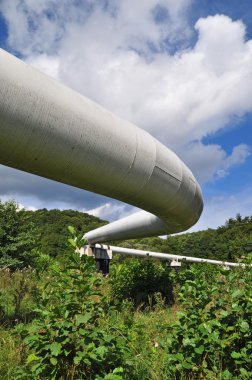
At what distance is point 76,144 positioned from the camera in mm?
4312

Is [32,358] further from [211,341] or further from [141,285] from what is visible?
[141,285]

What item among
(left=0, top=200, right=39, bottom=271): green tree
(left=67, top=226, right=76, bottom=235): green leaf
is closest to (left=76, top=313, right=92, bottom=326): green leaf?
(left=67, top=226, right=76, bottom=235): green leaf

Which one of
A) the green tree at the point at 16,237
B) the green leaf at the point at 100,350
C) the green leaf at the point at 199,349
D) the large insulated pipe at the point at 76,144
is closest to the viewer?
the green leaf at the point at 100,350

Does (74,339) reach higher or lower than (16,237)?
lower

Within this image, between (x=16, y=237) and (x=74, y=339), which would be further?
(x=16, y=237)

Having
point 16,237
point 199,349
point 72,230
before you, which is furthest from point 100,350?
point 16,237

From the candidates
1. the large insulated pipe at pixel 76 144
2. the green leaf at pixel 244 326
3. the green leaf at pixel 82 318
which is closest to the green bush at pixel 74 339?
the green leaf at pixel 82 318

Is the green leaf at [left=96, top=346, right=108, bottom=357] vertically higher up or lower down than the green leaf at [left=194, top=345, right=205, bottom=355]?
higher up

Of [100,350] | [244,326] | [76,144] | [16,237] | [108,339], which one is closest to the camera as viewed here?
[100,350]

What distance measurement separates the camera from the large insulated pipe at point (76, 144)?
3.78 metres

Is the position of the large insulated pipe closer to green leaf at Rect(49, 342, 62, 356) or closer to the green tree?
green leaf at Rect(49, 342, 62, 356)

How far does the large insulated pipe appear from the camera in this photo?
378cm

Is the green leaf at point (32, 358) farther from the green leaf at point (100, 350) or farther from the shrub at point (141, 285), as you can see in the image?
the shrub at point (141, 285)

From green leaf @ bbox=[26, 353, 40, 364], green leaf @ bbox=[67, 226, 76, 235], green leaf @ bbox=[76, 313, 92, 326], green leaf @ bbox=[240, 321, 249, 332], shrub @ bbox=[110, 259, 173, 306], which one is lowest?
green leaf @ bbox=[26, 353, 40, 364]
